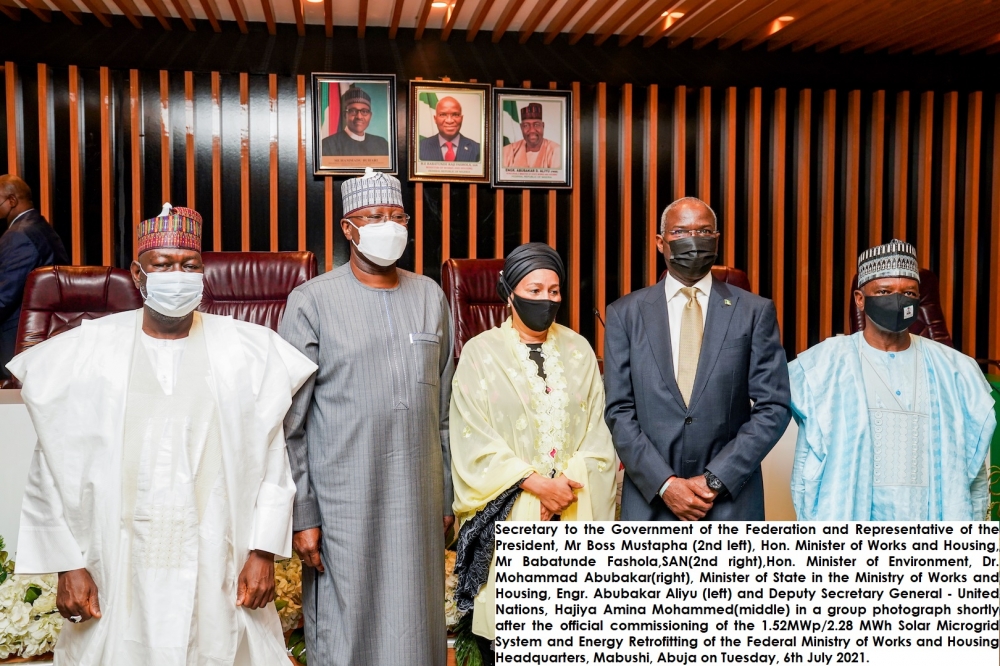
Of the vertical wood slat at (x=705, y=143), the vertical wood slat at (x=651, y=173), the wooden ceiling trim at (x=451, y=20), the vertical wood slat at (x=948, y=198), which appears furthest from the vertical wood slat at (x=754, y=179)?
the wooden ceiling trim at (x=451, y=20)

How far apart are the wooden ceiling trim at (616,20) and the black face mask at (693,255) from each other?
2.65 meters

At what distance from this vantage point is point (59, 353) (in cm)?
188

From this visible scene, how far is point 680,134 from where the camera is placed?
523 cm

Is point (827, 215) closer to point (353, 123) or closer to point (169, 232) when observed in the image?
point (353, 123)

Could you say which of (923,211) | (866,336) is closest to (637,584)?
(866,336)

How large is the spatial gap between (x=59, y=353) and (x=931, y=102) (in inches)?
216

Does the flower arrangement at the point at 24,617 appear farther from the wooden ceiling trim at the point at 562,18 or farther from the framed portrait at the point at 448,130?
the wooden ceiling trim at the point at 562,18

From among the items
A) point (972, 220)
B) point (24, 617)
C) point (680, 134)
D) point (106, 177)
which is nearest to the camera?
point (24, 617)

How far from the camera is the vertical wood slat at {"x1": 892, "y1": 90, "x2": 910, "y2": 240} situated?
17.7 feet

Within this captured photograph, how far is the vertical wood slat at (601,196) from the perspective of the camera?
5.15 m

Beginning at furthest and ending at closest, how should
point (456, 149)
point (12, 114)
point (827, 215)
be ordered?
point (827, 215) < point (456, 149) < point (12, 114)

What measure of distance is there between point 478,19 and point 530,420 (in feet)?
10.4

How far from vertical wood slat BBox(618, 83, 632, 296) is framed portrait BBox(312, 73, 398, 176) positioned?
1.46m

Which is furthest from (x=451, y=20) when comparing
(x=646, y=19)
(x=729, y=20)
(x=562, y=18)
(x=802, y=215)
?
(x=802, y=215)
